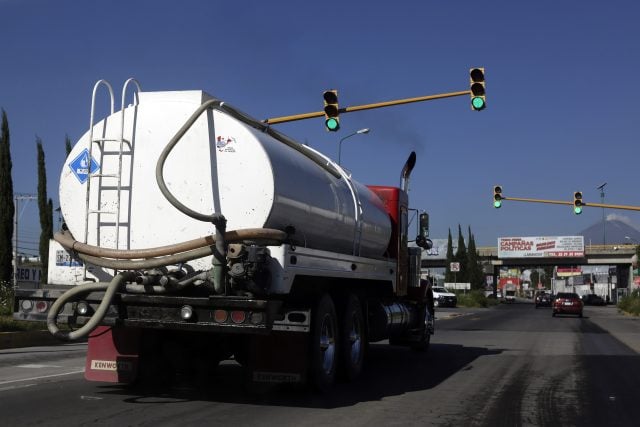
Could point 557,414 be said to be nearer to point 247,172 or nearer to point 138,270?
point 247,172

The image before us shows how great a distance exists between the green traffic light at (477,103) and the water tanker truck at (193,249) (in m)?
9.21

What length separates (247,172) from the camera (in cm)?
789

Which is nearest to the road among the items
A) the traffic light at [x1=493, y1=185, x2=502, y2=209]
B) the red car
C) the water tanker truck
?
the water tanker truck

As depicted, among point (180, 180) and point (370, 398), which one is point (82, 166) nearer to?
point (180, 180)

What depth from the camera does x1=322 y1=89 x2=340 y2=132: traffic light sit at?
18.5 meters

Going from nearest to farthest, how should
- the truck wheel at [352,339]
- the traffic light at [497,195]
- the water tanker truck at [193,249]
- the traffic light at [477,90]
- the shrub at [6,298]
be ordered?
A: the water tanker truck at [193,249] < the truck wheel at [352,339] < the traffic light at [477,90] < the shrub at [6,298] < the traffic light at [497,195]

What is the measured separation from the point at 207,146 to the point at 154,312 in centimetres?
187

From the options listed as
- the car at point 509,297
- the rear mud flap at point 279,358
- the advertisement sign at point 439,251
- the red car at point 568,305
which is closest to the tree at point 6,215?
the rear mud flap at point 279,358

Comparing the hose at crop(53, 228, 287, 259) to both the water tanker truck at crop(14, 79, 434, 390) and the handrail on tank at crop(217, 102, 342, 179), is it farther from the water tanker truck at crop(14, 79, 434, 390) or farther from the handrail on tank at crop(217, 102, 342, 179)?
the handrail on tank at crop(217, 102, 342, 179)

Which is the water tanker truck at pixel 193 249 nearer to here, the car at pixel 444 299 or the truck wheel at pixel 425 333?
the truck wheel at pixel 425 333

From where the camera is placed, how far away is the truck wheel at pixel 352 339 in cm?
981

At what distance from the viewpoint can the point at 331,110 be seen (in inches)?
727

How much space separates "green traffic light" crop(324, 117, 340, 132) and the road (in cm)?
681

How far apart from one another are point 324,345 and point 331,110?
10.3m
